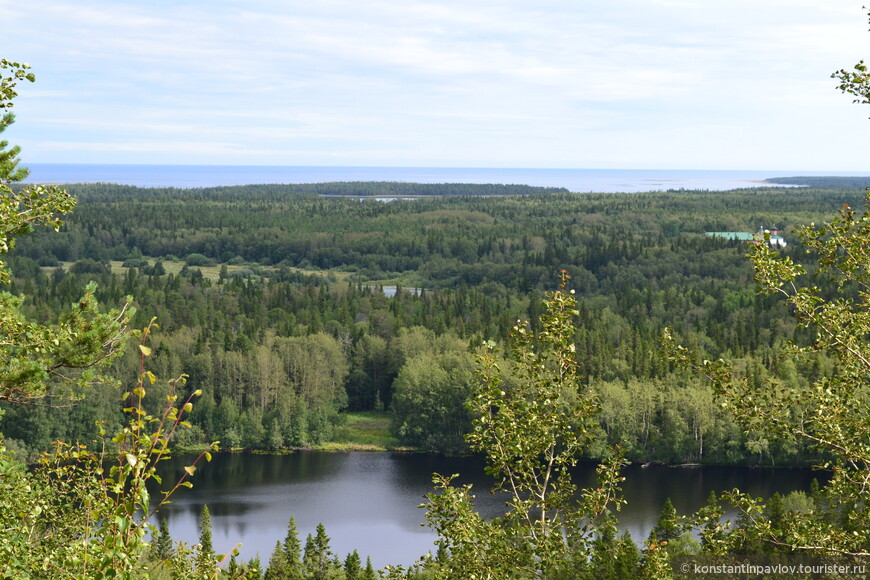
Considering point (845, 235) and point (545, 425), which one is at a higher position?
point (845, 235)

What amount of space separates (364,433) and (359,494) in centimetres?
1975

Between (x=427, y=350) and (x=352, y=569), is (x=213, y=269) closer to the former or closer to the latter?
(x=427, y=350)

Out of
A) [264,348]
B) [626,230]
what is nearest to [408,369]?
[264,348]

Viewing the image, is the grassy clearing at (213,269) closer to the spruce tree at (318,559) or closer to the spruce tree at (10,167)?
the spruce tree at (318,559)

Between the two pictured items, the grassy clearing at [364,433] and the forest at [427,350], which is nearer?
the forest at [427,350]

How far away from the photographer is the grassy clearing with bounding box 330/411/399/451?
7962 cm

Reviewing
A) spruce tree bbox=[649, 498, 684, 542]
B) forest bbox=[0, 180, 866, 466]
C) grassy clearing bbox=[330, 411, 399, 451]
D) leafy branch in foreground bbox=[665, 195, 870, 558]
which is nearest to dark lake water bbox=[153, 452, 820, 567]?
grassy clearing bbox=[330, 411, 399, 451]

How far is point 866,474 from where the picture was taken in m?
11.5

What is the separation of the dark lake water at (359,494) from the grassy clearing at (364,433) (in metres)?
2.21

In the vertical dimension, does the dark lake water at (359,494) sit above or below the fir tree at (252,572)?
below

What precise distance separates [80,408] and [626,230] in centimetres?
13708

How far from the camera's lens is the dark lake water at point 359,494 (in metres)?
54.0

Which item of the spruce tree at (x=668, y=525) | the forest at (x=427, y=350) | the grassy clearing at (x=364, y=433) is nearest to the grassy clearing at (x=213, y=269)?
the forest at (x=427, y=350)

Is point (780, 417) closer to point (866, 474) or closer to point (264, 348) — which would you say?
point (866, 474)
